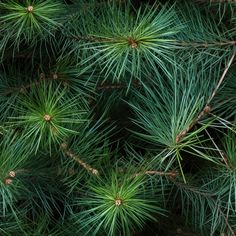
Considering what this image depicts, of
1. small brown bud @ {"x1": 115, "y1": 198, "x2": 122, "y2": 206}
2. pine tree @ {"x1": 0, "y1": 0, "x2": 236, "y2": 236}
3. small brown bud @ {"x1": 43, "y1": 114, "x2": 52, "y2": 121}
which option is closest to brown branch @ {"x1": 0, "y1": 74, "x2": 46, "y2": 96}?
pine tree @ {"x1": 0, "y1": 0, "x2": 236, "y2": 236}

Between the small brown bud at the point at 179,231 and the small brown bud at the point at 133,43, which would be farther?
the small brown bud at the point at 179,231

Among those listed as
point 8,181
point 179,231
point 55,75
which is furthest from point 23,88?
point 179,231

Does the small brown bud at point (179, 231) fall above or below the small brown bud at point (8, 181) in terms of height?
below

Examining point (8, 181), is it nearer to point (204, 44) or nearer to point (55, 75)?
point (55, 75)

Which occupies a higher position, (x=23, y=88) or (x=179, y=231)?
(x=23, y=88)

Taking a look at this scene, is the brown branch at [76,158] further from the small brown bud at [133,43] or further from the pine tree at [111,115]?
the small brown bud at [133,43]

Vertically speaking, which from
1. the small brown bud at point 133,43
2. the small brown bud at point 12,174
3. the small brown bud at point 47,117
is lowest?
the small brown bud at point 12,174

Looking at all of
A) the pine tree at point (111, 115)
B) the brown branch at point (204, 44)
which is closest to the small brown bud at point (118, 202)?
the pine tree at point (111, 115)

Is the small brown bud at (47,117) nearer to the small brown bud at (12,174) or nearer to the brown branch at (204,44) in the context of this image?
the small brown bud at (12,174)

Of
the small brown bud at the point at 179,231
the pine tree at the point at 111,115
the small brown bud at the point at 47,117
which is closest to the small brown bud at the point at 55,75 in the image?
the pine tree at the point at 111,115
